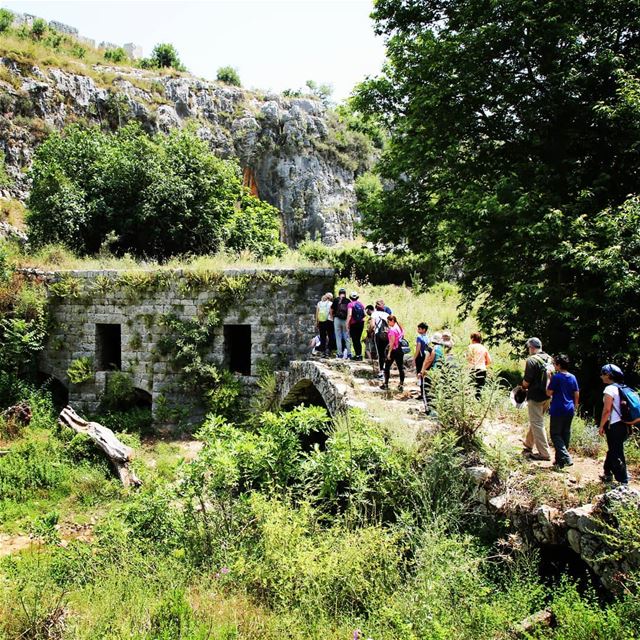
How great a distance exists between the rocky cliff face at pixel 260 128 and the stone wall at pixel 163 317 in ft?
48.3

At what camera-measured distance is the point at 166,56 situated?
3562cm

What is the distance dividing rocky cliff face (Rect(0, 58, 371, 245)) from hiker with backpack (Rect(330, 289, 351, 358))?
18451mm

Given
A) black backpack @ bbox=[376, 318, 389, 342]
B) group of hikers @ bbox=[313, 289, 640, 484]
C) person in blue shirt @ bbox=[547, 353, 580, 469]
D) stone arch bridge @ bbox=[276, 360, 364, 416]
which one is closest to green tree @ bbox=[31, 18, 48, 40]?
stone arch bridge @ bbox=[276, 360, 364, 416]

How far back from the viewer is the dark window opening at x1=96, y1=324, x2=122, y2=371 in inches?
557

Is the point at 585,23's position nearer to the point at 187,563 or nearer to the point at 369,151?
the point at 187,563

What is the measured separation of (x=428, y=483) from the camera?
17.3ft

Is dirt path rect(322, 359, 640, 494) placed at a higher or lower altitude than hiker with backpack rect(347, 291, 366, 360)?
lower

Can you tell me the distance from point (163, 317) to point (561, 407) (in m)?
10.7

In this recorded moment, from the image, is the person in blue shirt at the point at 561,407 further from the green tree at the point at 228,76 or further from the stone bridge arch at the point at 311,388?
the green tree at the point at 228,76

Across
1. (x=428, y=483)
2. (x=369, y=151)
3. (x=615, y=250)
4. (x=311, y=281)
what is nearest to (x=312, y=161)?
(x=369, y=151)

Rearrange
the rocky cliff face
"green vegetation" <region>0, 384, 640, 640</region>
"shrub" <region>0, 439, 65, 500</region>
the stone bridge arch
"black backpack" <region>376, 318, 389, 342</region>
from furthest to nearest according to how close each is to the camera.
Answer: the rocky cliff face → "shrub" <region>0, 439, 65, 500</region> → "black backpack" <region>376, 318, 389, 342</region> → the stone bridge arch → "green vegetation" <region>0, 384, 640, 640</region>

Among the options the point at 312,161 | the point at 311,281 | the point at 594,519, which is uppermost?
the point at 312,161

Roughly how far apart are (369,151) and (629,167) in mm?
28674

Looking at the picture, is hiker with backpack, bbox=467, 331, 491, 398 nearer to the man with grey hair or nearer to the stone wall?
the man with grey hair
